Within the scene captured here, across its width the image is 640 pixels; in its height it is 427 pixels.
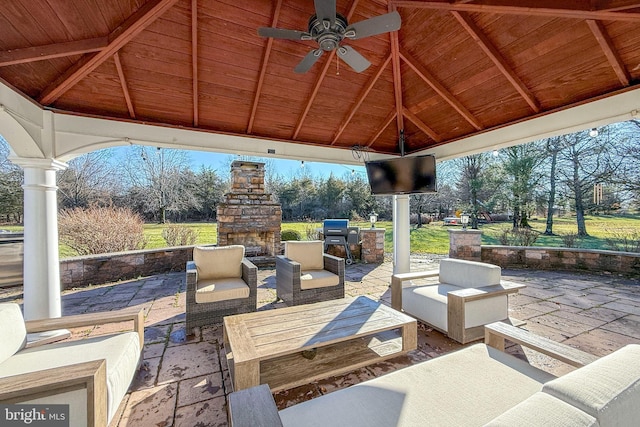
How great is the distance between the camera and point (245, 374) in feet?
5.71

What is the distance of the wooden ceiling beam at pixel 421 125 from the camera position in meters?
4.44

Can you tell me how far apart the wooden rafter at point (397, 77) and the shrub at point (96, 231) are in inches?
252

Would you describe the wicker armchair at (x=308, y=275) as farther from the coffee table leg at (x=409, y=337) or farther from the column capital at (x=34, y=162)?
the column capital at (x=34, y=162)

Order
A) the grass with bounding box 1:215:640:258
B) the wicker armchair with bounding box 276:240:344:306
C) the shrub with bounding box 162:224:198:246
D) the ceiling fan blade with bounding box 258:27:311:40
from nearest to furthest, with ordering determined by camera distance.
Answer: the ceiling fan blade with bounding box 258:27:311:40 → the wicker armchair with bounding box 276:240:344:306 → the shrub with bounding box 162:224:198:246 → the grass with bounding box 1:215:640:258

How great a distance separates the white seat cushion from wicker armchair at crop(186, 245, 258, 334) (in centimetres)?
188

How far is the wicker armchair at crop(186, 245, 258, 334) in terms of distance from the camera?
9.91 feet

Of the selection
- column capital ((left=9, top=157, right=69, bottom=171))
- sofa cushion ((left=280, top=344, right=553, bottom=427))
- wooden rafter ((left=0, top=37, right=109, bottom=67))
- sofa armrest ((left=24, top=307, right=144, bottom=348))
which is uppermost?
A: wooden rafter ((left=0, top=37, right=109, bottom=67))

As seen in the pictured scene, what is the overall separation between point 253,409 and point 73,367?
3.35ft

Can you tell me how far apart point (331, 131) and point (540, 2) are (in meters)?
2.96

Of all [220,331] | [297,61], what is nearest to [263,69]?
[297,61]

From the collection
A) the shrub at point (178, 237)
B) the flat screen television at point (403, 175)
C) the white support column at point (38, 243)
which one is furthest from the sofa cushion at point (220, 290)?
the shrub at point (178, 237)

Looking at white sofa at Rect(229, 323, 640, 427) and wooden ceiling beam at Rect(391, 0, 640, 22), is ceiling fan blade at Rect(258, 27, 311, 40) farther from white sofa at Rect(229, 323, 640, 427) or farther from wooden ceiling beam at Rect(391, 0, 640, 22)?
white sofa at Rect(229, 323, 640, 427)

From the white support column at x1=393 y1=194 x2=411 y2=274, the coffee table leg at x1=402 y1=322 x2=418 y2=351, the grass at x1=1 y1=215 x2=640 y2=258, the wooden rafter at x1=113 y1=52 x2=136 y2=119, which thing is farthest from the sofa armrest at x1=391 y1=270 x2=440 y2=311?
the grass at x1=1 y1=215 x2=640 y2=258

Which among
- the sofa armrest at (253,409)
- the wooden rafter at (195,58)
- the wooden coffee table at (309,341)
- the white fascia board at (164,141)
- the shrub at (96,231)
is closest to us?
the sofa armrest at (253,409)
